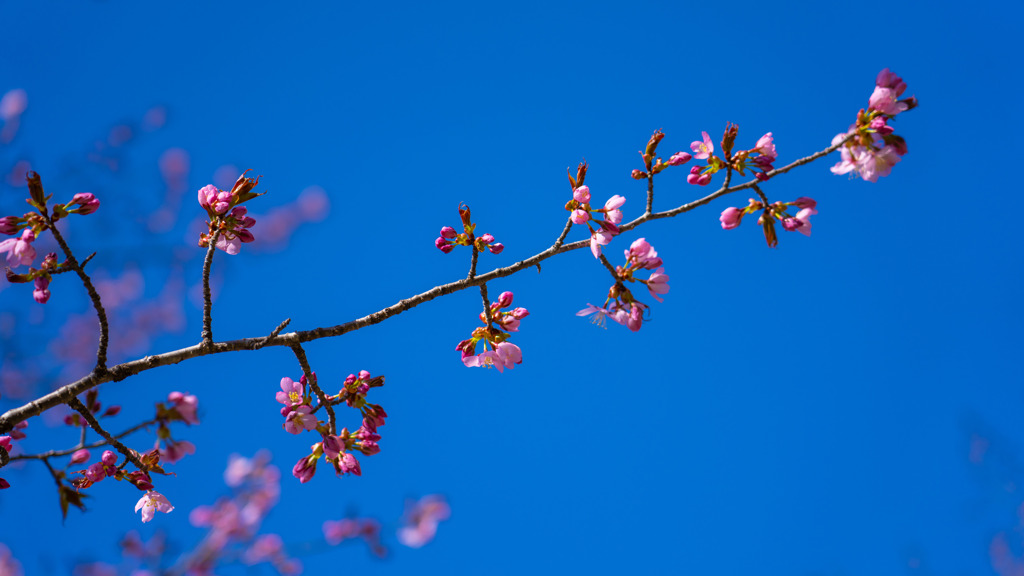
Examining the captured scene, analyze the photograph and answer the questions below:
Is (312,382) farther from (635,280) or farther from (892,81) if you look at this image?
(892,81)

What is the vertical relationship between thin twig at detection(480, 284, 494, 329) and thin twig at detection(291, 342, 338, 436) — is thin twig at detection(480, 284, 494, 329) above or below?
above

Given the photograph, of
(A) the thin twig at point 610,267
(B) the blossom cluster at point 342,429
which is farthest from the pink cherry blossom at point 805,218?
(B) the blossom cluster at point 342,429

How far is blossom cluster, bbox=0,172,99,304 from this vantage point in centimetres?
207

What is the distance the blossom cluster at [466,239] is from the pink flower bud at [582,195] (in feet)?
1.13

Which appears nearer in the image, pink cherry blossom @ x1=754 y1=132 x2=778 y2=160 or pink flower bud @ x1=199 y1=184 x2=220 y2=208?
pink flower bud @ x1=199 y1=184 x2=220 y2=208

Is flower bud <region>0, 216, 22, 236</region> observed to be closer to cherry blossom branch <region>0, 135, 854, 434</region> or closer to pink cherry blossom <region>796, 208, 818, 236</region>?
cherry blossom branch <region>0, 135, 854, 434</region>

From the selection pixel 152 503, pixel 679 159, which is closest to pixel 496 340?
Answer: pixel 679 159

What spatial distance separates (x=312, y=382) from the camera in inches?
91.3

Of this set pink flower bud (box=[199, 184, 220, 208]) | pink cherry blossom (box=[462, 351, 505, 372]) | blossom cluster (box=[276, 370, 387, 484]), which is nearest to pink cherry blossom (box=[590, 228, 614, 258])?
pink cherry blossom (box=[462, 351, 505, 372])

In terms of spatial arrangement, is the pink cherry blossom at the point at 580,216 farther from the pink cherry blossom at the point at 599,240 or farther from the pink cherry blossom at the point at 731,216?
the pink cherry blossom at the point at 731,216

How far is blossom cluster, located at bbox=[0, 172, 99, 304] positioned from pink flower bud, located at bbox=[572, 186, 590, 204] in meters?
1.74

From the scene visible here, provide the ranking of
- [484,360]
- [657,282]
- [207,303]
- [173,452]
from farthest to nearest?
[484,360], [657,282], [207,303], [173,452]

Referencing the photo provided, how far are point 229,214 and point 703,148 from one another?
1.91m

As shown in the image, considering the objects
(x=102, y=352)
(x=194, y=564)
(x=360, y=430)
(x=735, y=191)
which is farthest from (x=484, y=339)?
(x=194, y=564)
